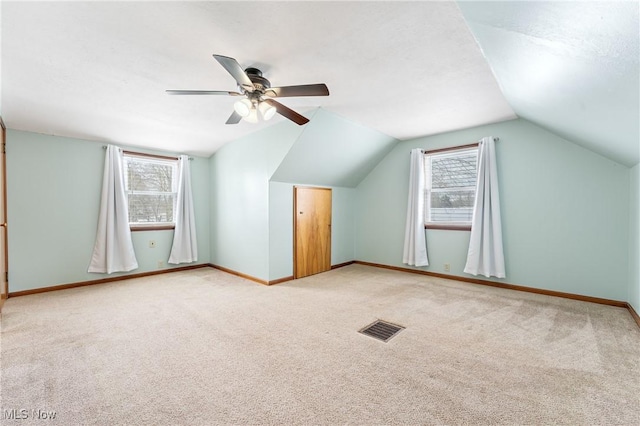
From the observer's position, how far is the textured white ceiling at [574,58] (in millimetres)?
1171

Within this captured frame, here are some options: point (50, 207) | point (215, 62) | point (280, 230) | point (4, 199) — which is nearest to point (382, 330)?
point (280, 230)

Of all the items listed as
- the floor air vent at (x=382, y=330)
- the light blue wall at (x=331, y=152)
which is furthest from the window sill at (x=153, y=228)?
the floor air vent at (x=382, y=330)

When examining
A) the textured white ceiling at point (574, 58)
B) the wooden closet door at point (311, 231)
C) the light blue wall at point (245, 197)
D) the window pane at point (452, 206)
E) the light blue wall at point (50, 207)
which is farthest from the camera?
the wooden closet door at point (311, 231)

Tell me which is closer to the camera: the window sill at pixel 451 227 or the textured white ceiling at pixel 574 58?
the textured white ceiling at pixel 574 58

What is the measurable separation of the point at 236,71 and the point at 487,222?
3.82 metres

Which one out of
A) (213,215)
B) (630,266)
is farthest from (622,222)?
(213,215)

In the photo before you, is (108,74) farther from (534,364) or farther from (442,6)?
(534,364)

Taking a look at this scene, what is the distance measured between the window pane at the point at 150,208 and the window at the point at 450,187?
4.82 m

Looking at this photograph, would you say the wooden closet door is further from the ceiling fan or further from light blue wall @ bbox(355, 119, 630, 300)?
the ceiling fan

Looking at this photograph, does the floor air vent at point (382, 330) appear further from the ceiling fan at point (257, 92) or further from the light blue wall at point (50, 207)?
the light blue wall at point (50, 207)

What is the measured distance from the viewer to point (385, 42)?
1.92 metres

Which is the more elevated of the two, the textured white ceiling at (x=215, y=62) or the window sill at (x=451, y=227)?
the textured white ceiling at (x=215, y=62)

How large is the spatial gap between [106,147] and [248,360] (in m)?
4.25

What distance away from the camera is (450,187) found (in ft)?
14.5
